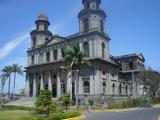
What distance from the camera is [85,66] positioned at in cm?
6681

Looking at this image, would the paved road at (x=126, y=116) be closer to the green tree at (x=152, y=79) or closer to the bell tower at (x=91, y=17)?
the green tree at (x=152, y=79)

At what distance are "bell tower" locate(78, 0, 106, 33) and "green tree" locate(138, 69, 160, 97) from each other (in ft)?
55.5

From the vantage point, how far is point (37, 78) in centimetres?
8069

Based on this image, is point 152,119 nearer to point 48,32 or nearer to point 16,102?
point 16,102

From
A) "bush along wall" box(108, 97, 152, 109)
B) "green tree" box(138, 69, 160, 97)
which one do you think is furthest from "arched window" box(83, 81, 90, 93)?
"green tree" box(138, 69, 160, 97)

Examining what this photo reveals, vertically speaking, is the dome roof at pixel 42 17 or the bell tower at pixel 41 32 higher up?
the dome roof at pixel 42 17

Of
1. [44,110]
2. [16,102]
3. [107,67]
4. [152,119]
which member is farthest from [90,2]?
[152,119]

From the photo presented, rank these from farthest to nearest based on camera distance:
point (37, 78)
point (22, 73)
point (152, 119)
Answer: point (22, 73) → point (37, 78) → point (152, 119)

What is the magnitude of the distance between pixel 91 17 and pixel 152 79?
77.7 ft

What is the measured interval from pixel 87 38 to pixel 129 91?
27.6 m

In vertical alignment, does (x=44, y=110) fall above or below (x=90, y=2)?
below

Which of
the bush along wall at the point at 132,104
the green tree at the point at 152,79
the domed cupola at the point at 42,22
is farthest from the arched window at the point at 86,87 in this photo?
the domed cupola at the point at 42,22

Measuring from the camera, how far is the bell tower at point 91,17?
68.5m

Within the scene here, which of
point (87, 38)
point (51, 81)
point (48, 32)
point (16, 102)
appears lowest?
point (16, 102)
